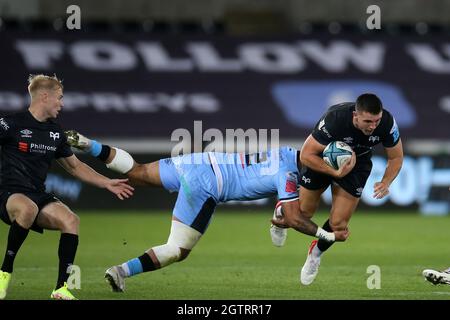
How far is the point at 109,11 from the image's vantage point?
2400 cm

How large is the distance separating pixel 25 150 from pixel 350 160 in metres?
3.21

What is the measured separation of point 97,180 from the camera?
31.6 feet

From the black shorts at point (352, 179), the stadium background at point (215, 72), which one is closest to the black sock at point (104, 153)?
the black shorts at point (352, 179)

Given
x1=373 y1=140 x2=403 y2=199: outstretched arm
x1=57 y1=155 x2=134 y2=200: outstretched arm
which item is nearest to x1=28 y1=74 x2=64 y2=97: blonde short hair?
x1=57 y1=155 x2=134 y2=200: outstretched arm

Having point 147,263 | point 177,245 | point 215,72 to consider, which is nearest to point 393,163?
point 177,245

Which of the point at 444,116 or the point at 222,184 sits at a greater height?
the point at 222,184

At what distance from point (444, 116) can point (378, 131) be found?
12.4m

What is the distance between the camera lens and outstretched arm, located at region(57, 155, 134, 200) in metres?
9.50

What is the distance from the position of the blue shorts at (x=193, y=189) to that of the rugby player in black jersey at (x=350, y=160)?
1104 mm

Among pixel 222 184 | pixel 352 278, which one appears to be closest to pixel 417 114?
pixel 352 278

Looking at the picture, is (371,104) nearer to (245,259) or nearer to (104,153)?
(104,153)

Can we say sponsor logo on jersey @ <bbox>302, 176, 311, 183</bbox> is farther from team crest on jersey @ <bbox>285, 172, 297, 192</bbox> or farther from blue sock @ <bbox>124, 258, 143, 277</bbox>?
blue sock @ <bbox>124, 258, 143, 277</bbox>

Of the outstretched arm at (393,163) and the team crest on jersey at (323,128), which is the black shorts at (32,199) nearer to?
the team crest on jersey at (323,128)
